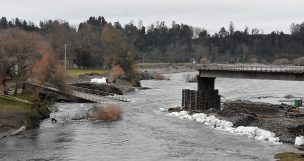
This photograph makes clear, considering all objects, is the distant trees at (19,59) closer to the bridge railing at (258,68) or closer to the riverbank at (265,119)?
the riverbank at (265,119)

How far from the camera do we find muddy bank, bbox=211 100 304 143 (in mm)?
60750

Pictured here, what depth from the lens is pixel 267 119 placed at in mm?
69938

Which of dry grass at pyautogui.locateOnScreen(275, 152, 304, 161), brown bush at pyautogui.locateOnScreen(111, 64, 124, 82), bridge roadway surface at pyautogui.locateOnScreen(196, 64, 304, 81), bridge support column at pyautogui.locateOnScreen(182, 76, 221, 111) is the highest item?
bridge roadway surface at pyautogui.locateOnScreen(196, 64, 304, 81)

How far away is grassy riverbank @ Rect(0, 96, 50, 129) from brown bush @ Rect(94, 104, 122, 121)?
7.94 metres

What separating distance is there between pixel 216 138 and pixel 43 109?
1171 inches

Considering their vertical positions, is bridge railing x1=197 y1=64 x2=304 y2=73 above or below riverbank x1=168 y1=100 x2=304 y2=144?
above

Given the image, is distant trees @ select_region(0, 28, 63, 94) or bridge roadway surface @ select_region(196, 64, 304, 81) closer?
bridge roadway surface @ select_region(196, 64, 304, 81)

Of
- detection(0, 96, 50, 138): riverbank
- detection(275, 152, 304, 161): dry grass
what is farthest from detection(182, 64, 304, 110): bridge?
detection(275, 152, 304, 161): dry grass

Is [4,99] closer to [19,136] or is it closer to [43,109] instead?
[43,109]

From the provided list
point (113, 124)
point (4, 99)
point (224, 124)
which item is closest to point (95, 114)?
point (113, 124)

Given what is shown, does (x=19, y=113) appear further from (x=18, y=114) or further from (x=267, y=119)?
(x=267, y=119)

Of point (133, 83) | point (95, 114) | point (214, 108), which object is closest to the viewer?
point (95, 114)

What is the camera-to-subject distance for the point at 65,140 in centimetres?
5825

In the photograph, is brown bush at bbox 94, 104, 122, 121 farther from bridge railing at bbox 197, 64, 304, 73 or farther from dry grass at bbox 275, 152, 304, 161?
dry grass at bbox 275, 152, 304, 161
